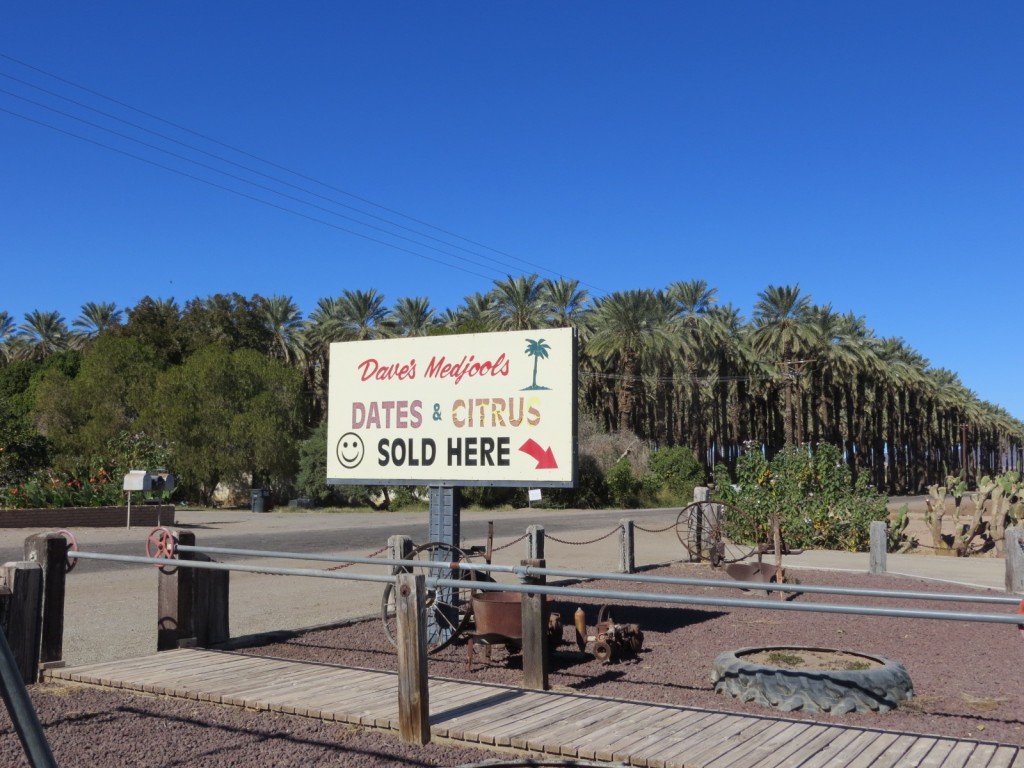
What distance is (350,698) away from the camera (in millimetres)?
6285

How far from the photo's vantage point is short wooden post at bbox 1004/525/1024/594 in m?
13.1

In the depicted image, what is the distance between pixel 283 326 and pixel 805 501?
4577 centimetres

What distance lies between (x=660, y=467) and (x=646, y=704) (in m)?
45.8

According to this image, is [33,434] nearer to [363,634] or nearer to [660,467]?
[363,634]

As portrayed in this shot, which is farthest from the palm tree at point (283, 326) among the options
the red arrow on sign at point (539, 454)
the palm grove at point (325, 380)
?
the red arrow on sign at point (539, 454)

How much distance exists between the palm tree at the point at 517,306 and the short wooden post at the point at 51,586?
4334cm

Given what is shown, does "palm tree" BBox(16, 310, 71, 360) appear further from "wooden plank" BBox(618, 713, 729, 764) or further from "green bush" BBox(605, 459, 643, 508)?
"wooden plank" BBox(618, 713, 729, 764)

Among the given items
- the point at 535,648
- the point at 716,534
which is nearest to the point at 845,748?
the point at 535,648

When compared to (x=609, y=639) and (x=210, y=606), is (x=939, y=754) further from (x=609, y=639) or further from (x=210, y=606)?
(x=210, y=606)

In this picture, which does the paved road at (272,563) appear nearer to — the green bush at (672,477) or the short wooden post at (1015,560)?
the short wooden post at (1015,560)

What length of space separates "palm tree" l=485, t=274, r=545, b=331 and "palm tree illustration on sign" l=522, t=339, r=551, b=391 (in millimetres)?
41025

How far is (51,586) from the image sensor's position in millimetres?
7352

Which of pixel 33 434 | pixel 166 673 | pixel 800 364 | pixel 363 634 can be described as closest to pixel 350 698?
pixel 166 673

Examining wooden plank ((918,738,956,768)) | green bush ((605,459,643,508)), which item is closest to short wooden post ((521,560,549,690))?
wooden plank ((918,738,956,768))
